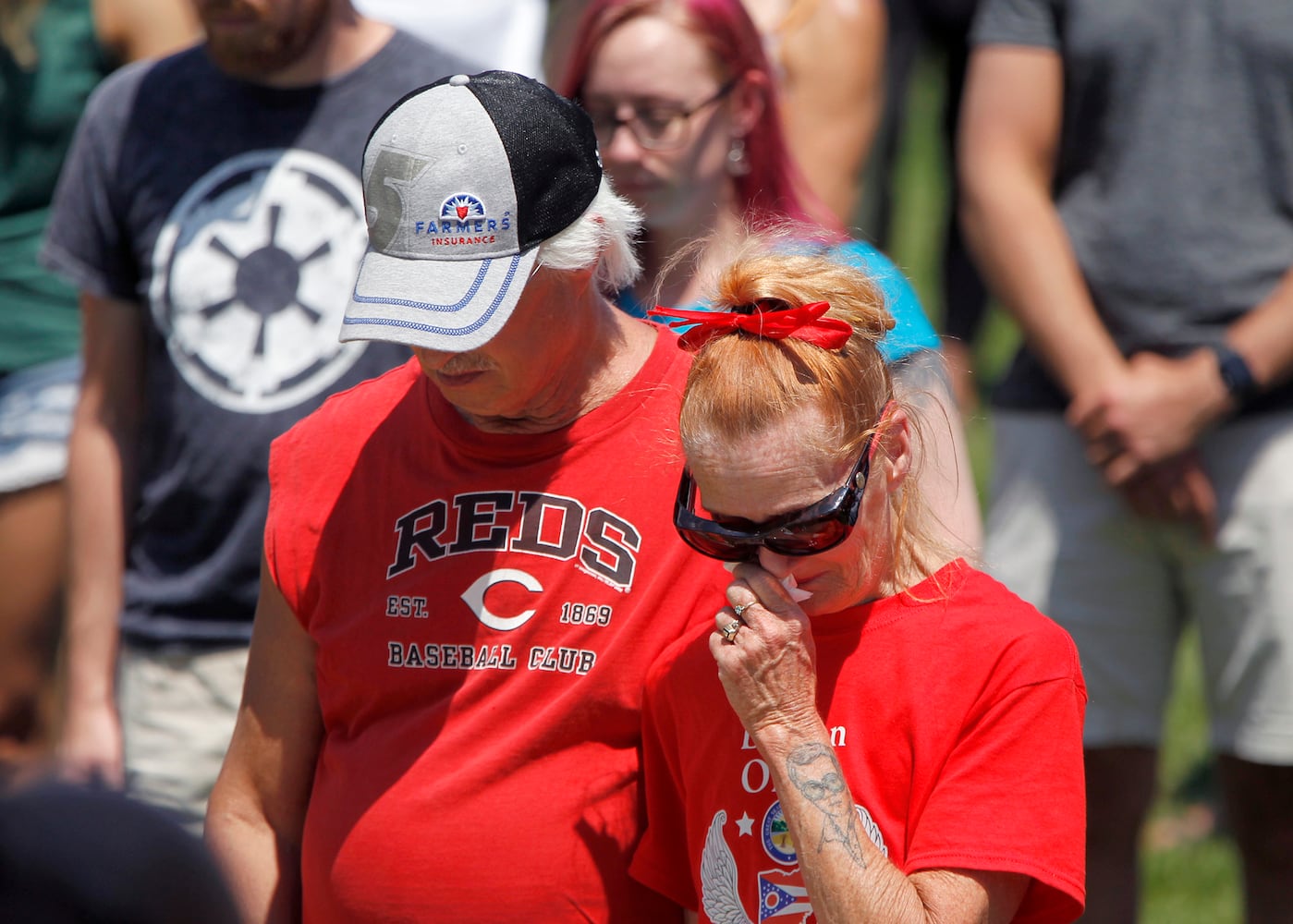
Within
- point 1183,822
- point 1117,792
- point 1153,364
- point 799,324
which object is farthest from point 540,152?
point 1183,822

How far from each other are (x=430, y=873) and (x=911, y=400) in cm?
88

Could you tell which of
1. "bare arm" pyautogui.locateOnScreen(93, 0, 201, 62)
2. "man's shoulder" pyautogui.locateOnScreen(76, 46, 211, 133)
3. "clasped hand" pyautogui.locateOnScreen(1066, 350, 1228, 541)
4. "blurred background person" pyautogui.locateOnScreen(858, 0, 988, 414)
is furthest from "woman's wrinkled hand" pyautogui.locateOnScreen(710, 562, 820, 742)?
"blurred background person" pyautogui.locateOnScreen(858, 0, 988, 414)

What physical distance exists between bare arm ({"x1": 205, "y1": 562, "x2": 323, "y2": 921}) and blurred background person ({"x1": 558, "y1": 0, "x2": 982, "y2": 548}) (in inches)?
35.5

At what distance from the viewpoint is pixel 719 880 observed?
200 cm

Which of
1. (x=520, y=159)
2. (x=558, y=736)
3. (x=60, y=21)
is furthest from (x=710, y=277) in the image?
(x=60, y=21)

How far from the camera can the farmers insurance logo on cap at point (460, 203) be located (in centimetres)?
213

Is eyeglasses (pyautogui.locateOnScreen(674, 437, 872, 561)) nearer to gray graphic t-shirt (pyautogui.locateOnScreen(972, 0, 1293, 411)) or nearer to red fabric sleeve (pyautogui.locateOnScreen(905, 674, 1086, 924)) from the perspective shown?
red fabric sleeve (pyautogui.locateOnScreen(905, 674, 1086, 924))

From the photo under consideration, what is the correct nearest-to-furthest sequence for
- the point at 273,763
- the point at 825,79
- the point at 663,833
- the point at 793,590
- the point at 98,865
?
the point at 98,865, the point at 793,590, the point at 663,833, the point at 273,763, the point at 825,79

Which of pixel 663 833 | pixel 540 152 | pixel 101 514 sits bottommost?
pixel 101 514

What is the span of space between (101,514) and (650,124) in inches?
51.4

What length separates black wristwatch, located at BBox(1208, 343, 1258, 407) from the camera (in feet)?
10.2

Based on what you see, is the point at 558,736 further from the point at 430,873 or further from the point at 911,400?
the point at 911,400

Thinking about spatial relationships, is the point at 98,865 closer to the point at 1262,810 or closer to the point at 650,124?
the point at 650,124

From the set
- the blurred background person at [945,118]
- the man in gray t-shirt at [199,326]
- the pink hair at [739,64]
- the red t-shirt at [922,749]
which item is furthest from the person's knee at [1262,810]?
the blurred background person at [945,118]
